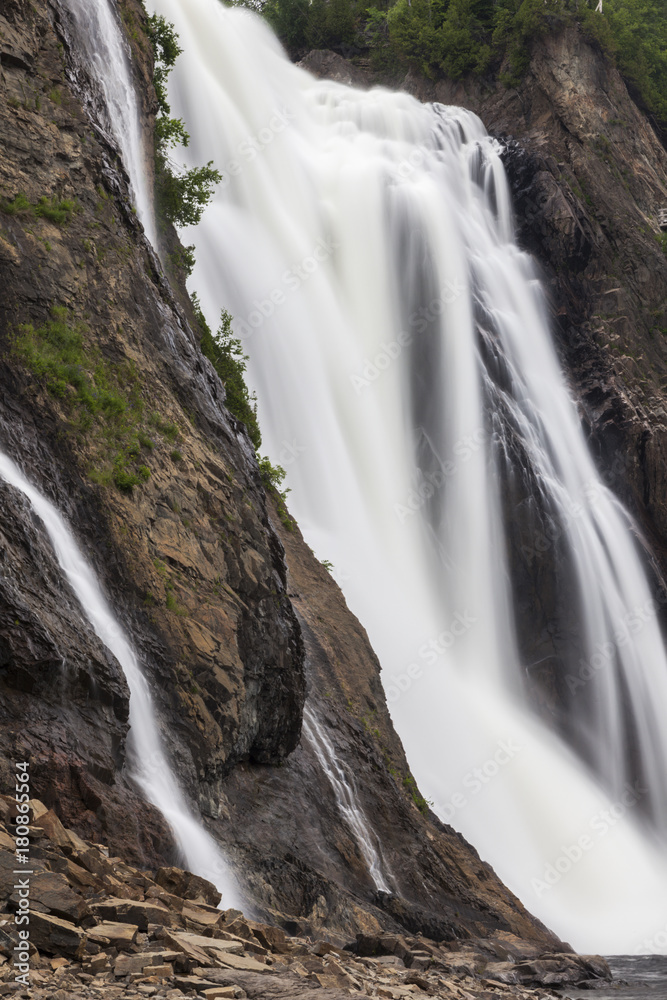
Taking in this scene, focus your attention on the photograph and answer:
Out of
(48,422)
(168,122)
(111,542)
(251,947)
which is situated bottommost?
(251,947)

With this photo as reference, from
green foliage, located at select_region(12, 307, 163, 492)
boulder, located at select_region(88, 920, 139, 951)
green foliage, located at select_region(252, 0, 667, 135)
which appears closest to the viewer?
boulder, located at select_region(88, 920, 139, 951)

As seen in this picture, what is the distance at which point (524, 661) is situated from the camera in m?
27.7

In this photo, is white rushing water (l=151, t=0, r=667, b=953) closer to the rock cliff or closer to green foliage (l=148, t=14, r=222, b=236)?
the rock cliff

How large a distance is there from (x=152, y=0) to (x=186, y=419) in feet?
80.8

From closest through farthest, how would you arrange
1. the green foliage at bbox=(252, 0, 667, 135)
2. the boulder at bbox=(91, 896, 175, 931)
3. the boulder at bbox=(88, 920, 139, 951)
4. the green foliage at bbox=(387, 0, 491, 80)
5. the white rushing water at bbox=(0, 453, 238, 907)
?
the boulder at bbox=(88, 920, 139, 951), the boulder at bbox=(91, 896, 175, 931), the white rushing water at bbox=(0, 453, 238, 907), the green foliage at bbox=(252, 0, 667, 135), the green foliage at bbox=(387, 0, 491, 80)

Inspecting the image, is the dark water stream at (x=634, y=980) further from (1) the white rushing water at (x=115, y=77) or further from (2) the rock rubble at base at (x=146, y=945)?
(1) the white rushing water at (x=115, y=77)

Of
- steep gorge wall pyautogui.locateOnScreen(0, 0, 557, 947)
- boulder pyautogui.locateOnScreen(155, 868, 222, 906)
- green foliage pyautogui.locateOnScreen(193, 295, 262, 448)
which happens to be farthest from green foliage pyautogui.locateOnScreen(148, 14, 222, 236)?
boulder pyautogui.locateOnScreen(155, 868, 222, 906)

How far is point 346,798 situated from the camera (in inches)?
571

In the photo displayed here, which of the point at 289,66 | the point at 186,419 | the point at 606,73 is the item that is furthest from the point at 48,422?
the point at 606,73

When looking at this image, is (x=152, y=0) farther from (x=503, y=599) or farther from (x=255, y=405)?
(x=503, y=599)

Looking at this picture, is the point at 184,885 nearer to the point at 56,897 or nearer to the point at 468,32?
the point at 56,897

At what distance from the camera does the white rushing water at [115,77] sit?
58.3ft

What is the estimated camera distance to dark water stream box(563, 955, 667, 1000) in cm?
1280

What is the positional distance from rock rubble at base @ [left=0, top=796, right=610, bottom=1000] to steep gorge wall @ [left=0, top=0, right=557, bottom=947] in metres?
1.14
